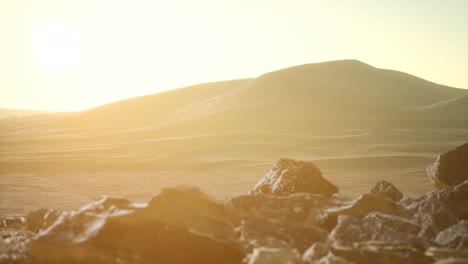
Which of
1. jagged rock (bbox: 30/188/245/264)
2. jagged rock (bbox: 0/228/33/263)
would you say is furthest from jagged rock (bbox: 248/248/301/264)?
jagged rock (bbox: 0/228/33/263)

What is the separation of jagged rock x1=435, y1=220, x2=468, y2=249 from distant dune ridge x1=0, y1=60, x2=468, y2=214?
1237 centimetres

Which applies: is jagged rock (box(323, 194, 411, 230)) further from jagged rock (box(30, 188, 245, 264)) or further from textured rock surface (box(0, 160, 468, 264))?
jagged rock (box(30, 188, 245, 264))

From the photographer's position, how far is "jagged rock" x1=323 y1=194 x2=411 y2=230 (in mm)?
6051

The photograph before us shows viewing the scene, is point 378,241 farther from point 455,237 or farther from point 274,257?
point 274,257

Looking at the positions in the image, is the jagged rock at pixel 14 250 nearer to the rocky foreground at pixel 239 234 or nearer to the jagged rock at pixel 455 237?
the rocky foreground at pixel 239 234

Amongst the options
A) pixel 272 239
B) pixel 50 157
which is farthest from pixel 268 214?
pixel 50 157

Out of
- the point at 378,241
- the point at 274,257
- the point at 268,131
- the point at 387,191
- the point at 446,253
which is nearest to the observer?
the point at 274,257

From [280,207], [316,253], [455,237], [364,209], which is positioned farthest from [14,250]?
[455,237]

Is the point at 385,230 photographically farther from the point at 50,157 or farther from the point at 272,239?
the point at 50,157

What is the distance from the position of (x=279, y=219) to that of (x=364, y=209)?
1152 millimetres

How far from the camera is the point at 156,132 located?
4684 centimetres

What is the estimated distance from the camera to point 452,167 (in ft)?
28.1

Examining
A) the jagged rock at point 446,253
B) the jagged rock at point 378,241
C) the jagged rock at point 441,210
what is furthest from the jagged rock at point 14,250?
the jagged rock at point 441,210

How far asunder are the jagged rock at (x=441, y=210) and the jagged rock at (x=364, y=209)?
1.03ft
